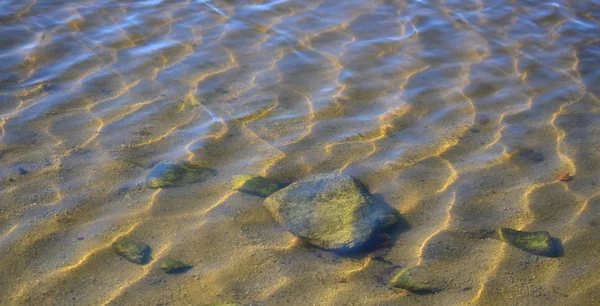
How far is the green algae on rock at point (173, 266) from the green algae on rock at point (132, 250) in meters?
0.09

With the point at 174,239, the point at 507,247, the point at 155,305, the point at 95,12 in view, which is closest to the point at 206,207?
the point at 174,239

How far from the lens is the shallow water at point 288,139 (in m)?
2.83

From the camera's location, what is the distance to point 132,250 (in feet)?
9.53

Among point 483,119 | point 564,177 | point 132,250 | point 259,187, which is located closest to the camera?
point 132,250

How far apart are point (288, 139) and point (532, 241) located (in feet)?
5.05

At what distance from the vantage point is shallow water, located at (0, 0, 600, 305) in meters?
2.83

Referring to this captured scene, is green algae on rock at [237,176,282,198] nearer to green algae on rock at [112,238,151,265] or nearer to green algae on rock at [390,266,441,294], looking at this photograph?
green algae on rock at [112,238,151,265]

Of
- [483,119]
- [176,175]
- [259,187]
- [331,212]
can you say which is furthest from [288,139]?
[483,119]

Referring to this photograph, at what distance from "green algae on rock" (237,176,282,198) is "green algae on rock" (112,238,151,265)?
651mm

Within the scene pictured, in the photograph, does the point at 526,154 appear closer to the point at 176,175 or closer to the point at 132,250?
the point at 176,175

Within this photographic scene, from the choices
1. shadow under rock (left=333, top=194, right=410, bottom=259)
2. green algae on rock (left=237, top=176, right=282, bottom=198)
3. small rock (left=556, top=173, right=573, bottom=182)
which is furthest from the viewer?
small rock (left=556, top=173, right=573, bottom=182)

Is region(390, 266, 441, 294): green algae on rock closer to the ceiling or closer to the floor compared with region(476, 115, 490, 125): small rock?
closer to the ceiling

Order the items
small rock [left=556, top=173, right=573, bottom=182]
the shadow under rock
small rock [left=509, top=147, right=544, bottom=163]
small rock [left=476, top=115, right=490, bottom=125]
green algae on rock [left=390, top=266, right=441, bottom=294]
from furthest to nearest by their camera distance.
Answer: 1. small rock [left=476, top=115, right=490, bottom=125]
2. small rock [left=509, top=147, right=544, bottom=163]
3. small rock [left=556, top=173, right=573, bottom=182]
4. the shadow under rock
5. green algae on rock [left=390, top=266, right=441, bottom=294]

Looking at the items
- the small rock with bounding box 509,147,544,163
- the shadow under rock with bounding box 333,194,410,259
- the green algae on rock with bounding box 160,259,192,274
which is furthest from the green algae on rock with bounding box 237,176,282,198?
the small rock with bounding box 509,147,544,163
